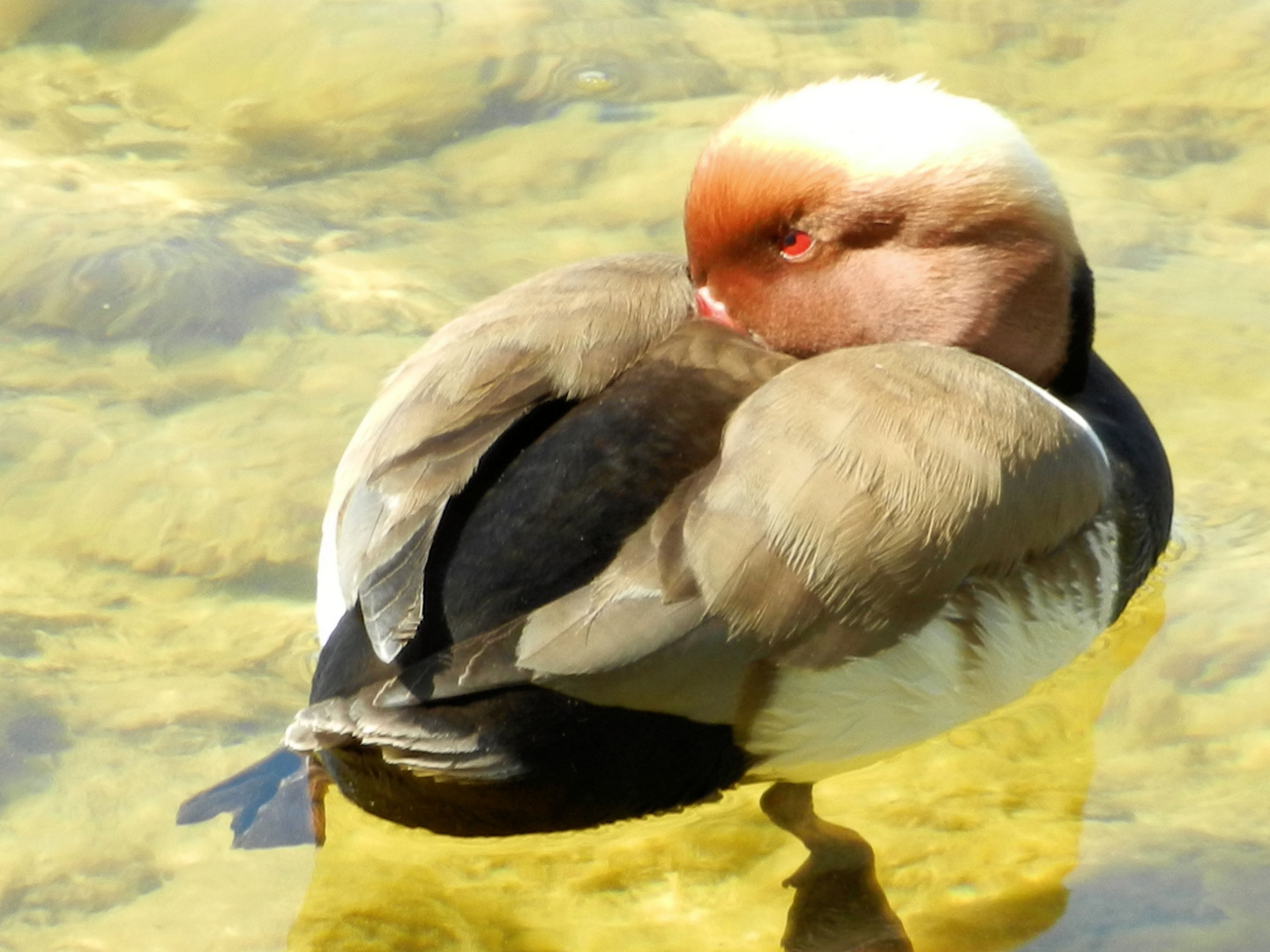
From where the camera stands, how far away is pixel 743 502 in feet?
9.30

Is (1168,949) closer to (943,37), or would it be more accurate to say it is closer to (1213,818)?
(1213,818)

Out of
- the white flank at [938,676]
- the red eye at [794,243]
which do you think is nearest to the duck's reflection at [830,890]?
the white flank at [938,676]

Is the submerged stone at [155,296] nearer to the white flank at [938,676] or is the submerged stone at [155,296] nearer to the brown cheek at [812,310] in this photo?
the brown cheek at [812,310]

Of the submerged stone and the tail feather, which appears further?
the submerged stone

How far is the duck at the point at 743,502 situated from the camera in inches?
109

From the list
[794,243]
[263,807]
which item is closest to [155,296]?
[263,807]

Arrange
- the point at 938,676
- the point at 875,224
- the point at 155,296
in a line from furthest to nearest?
the point at 155,296, the point at 875,224, the point at 938,676

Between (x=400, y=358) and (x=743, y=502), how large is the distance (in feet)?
6.65

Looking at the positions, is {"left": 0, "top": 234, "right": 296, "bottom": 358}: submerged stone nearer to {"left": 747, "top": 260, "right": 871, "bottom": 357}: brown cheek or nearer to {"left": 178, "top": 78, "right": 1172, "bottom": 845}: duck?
{"left": 178, "top": 78, "right": 1172, "bottom": 845}: duck

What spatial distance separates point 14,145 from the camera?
550cm

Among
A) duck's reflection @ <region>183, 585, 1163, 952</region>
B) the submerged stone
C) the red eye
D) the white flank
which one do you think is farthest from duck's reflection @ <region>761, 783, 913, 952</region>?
the submerged stone

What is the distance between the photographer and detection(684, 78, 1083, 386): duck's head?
3.40m

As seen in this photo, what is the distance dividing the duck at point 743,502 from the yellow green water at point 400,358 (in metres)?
0.19

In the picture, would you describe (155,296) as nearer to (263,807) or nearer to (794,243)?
(263,807)
